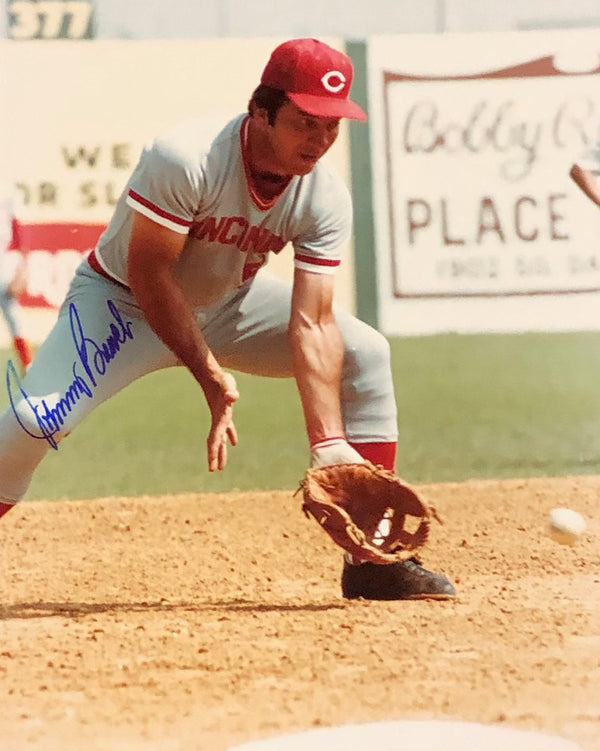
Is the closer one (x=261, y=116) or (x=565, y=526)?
(x=261, y=116)

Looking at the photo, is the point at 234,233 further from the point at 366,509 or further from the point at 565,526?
the point at 565,526

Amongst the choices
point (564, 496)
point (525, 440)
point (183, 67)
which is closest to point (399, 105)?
point (183, 67)

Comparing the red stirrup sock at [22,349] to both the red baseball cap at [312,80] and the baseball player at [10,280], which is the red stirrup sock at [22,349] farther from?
the red baseball cap at [312,80]

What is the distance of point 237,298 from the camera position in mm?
3223

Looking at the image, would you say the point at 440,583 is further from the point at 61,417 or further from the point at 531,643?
the point at 61,417

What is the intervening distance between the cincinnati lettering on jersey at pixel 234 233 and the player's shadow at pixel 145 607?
95 centimetres

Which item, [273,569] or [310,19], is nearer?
[273,569]

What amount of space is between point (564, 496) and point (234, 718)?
3099 millimetres

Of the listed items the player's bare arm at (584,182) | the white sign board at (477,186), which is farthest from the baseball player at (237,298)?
the white sign board at (477,186)

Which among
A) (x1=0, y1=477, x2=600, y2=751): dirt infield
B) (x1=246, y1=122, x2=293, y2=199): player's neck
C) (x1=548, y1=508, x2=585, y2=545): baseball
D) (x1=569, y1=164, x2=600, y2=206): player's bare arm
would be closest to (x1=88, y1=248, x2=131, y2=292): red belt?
(x1=246, y1=122, x2=293, y2=199): player's neck

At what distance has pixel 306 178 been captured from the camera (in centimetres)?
310

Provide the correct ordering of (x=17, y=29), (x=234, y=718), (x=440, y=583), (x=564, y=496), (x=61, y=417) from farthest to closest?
(x=17, y=29), (x=564, y=496), (x=440, y=583), (x=61, y=417), (x=234, y=718)

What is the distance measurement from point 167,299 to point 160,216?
0.67 ft

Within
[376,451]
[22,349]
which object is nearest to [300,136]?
[376,451]
